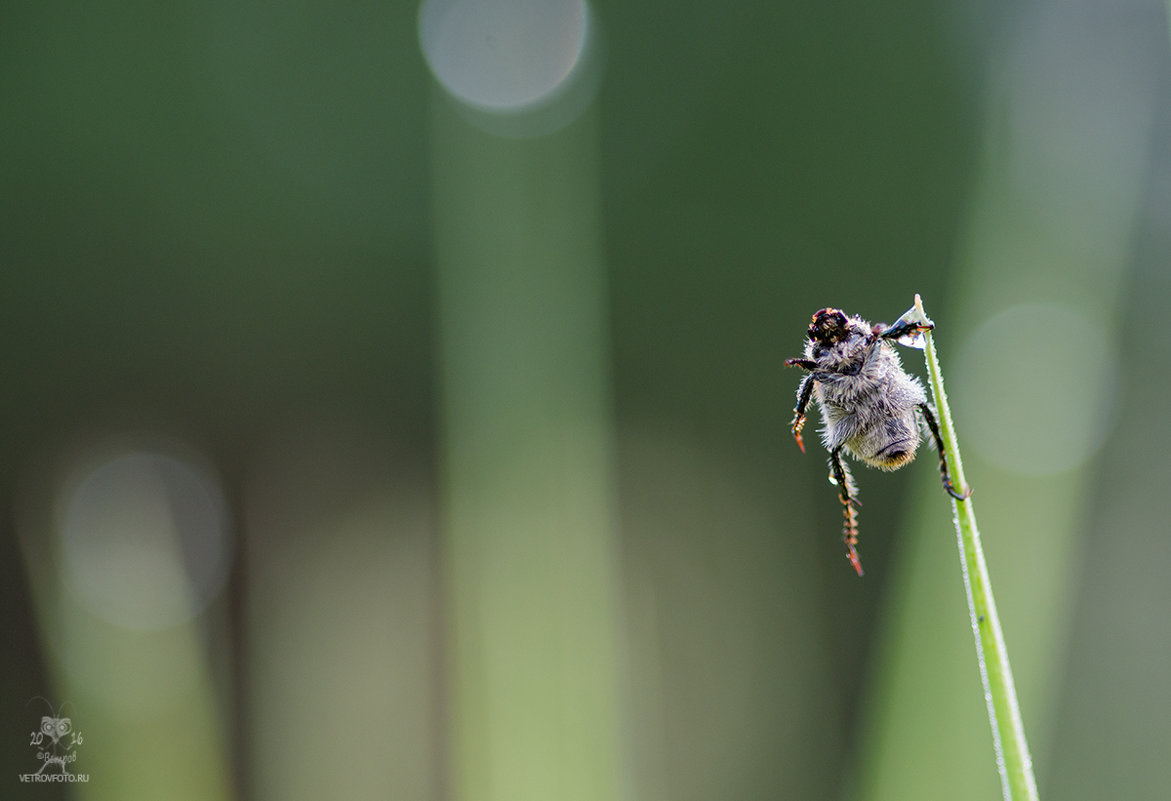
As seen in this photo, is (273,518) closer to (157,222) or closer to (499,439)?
(157,222)

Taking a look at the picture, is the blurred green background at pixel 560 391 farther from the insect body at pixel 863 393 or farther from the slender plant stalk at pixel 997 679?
the slender plant stalk at pixel 997 679

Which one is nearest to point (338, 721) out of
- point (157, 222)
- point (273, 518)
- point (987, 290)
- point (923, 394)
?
point (273, 518)

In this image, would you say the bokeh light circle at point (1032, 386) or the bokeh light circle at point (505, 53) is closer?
the bokeh light circle at point (1032, 386)

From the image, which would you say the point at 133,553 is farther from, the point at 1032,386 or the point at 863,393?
the point at 1032,386

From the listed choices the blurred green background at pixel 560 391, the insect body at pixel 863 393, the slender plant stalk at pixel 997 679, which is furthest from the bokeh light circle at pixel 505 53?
the slender plant stalk at pixel 997 679

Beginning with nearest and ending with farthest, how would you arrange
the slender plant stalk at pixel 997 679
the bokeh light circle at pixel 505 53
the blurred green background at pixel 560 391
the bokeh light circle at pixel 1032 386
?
the slender plant stalk at pixel 997 679, the blurred green background at pixel 560 391, the bokeh light circle at pixel 1032 386, the bokeh light circle at pixel 505 53

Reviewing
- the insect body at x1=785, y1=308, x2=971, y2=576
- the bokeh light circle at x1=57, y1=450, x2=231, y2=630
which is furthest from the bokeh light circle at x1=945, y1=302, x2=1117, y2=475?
the bokeh light circle at x1=57, y1=450, x2=231, y2=630

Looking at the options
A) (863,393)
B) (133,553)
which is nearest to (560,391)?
(863,393)

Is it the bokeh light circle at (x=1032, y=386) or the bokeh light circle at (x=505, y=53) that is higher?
the bokeh light circle at (x=505, y=53)
